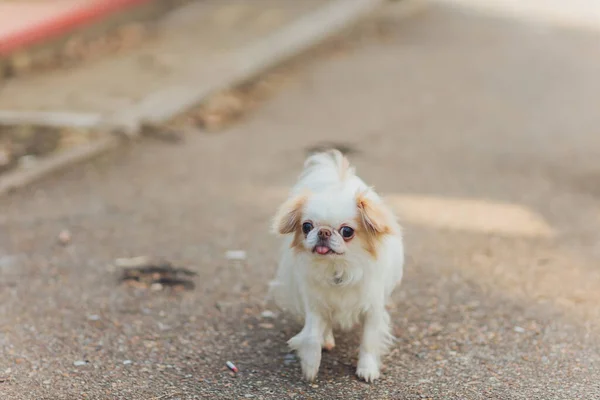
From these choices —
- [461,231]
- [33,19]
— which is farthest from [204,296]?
[33,19]

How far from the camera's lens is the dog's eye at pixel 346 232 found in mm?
3894

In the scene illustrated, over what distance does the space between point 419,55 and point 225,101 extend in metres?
2.88

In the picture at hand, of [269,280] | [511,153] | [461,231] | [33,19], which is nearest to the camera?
[269,280]

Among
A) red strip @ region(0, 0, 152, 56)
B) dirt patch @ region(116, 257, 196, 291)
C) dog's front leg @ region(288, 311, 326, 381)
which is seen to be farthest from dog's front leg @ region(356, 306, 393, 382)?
red strip @ region(0, 0, 152, 56)

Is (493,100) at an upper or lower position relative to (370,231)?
lower

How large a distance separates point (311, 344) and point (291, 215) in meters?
0.59

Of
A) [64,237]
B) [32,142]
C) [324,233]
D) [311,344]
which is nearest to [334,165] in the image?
[324,233]

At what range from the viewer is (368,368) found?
167 inches

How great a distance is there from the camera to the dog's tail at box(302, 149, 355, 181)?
4.23 metres

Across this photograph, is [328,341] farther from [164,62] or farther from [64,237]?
[164,62]

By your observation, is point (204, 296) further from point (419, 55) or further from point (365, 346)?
point (419, 55)

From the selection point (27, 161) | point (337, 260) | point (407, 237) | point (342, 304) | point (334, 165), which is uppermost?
point (334, 165)

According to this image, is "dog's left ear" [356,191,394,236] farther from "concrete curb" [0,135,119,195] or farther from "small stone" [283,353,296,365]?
"concrete curb" [0,135,119,195]

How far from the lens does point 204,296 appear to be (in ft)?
17.1
